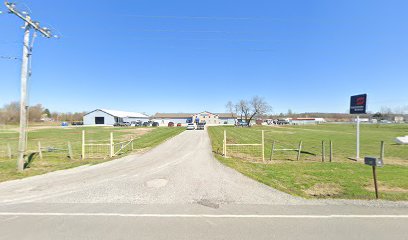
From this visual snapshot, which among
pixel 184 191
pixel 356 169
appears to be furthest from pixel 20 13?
pixel 356 169

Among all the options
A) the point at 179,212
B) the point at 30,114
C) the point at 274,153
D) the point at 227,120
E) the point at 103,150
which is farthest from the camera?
the point at 227,120

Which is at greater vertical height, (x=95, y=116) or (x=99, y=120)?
(x=95, y=116)

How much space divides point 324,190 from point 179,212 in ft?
15.6

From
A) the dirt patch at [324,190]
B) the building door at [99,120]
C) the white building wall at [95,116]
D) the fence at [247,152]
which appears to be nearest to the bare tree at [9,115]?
the white building wall at [95,116]

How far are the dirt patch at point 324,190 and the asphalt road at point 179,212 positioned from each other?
0.75 m

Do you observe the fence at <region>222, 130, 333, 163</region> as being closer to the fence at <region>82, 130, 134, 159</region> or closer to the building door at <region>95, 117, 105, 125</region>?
the fence at <region>82, 130, 134, 159</region>

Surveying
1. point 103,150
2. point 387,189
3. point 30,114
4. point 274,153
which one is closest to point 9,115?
point 30,114

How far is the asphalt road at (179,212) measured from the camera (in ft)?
13.1

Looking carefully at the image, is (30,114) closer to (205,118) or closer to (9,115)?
(9,115)

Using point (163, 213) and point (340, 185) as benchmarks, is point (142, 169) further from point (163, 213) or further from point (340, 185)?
point (340, 185)

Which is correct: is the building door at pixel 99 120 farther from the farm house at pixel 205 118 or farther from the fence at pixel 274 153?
the fence at pixel 274 153

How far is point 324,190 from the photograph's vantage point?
6730mm
